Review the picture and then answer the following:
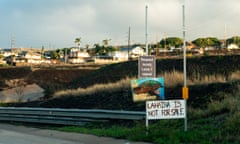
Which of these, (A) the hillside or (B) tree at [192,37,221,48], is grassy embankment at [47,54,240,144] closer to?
(A) the hillside

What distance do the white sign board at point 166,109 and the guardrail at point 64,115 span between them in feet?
6.00

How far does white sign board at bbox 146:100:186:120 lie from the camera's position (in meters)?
11.3

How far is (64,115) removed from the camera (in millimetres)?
16219

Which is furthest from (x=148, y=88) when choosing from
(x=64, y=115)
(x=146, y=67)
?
(x=64, y=115)

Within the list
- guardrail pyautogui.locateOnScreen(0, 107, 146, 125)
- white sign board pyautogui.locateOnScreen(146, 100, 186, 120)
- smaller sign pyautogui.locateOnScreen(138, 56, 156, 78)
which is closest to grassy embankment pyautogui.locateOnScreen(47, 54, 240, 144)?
guardrail pyautogui.locateOnScreen(0, 107, 146, 125)

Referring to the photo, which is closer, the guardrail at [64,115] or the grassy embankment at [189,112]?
the grassy embankment at [189,112]

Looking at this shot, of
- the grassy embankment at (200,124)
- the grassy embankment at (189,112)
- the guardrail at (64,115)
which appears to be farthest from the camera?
the guardrail at (64,115)

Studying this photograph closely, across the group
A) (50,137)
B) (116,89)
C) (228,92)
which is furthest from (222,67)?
(50,137)

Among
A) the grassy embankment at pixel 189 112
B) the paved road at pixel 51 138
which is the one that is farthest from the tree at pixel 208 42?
the paved road at pixel 51 138

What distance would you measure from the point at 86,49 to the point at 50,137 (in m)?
165

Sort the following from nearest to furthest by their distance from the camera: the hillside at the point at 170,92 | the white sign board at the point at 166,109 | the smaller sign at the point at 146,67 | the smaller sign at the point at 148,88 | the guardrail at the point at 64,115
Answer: the white sign board at the point at 166,109 < the smaller sign at the point at 146,67 < the smaller sign at the point at 148,88 < the guardrail at the point at 64,115 < the hillside at the point at 170,92

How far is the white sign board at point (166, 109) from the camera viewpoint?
1130cm

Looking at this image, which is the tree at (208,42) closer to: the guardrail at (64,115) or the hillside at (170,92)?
the hillside at (170,92)

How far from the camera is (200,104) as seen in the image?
47.6 ft
